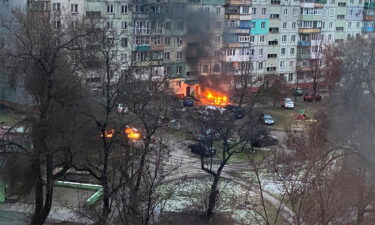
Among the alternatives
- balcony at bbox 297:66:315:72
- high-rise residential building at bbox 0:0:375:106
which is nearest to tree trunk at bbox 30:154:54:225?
high-rise residential building at bbox 0:0:375:106

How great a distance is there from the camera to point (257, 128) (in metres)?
10.7

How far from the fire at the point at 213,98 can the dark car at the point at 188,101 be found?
314 millimetres

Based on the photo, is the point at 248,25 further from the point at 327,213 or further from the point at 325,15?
the point at 327,213

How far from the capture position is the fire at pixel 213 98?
1416cm

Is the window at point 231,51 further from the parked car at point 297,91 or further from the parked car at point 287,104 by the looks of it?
the parked car at point 297,91

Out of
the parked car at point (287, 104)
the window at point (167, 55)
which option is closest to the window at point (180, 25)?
the window at point (167, 55)

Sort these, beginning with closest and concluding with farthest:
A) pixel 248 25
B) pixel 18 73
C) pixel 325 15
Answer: pixel 18 73 → pixel 248 25 → pixel 325 15

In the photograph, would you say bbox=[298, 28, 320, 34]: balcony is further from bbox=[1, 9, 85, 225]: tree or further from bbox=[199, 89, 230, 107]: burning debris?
bbox=[1, 9, 85, 225]: tree

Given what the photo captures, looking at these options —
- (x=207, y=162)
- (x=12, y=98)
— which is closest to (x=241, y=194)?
(x=207, y=162)

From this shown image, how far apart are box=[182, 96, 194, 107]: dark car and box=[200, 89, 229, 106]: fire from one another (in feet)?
1.03

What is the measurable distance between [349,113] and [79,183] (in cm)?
468

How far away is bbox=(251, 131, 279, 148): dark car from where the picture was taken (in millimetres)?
11352

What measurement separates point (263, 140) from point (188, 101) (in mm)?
3311

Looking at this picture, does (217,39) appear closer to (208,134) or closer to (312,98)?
(208,134)
